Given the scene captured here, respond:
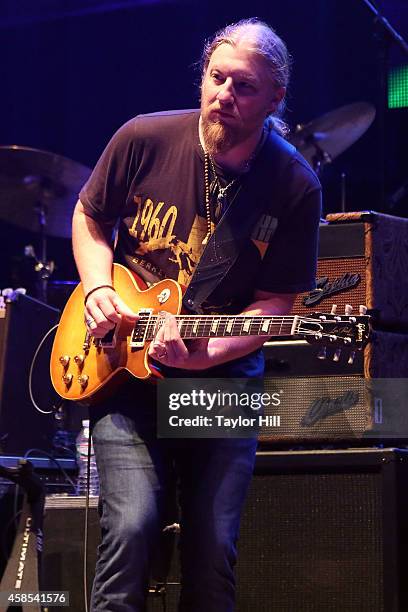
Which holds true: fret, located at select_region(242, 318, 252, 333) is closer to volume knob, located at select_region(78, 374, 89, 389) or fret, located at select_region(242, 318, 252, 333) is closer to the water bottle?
volume knob, located at select_region(78, 374, 89, 389)

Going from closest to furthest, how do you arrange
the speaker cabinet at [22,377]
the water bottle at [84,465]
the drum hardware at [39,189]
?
1. the speaker cabinet at [22,377]
2. the water bottle at [84,465]
3. the drum hardware at [39,189]

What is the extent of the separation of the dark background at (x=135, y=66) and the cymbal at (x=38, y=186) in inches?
20.2

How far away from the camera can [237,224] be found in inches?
106

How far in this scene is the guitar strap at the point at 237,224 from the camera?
2664 mm

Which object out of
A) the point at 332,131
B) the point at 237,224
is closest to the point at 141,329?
the point at 237,224

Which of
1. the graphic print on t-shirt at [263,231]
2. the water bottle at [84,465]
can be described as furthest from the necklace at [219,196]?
the water bottle at [84,465]

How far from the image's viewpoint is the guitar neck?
2619 mm

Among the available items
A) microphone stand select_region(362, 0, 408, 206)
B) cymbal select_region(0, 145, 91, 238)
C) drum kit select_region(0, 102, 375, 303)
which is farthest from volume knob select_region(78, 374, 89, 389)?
cymbal select_region(0, 145, 91, 238)

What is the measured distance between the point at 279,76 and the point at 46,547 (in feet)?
6.05

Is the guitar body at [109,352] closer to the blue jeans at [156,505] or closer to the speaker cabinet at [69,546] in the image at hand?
the blue jeans at [156,505]

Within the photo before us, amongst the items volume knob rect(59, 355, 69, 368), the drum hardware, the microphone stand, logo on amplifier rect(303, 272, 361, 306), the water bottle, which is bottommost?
the water bottle

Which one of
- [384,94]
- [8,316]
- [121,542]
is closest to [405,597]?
[121,542]

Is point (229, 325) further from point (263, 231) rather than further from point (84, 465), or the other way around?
point (84, 465)

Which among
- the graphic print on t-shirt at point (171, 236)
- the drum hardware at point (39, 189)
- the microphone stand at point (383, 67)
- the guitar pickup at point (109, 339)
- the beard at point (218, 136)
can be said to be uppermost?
the microphone stand at point (383, 67)
